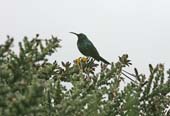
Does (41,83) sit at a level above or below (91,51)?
above

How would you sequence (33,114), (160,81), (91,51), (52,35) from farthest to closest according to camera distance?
(91,51), (160,81), (52,35), (33,114)

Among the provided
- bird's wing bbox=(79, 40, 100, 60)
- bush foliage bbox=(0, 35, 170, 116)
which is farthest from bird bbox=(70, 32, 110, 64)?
bush foliage bbox=(0, 35, 170, 116)

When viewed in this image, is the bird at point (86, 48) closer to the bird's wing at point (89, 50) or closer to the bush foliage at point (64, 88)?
the bird's wing at point (89, 50)

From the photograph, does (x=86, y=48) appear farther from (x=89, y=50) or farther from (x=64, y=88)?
(x=64, y=88)

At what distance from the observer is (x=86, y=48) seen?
1047 cm

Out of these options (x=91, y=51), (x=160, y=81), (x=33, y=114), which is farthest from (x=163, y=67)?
(x=91, y=51)

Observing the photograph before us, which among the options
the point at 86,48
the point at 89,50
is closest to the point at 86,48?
Result: the point at 86,48

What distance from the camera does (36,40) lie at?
3439mm

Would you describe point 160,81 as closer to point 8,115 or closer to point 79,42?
point 8,115

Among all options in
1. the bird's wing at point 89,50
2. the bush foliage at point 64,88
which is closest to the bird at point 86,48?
the bird's wing at point 89,50

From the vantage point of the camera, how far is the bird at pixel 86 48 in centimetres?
994

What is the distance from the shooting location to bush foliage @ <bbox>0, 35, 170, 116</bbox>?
2123mm

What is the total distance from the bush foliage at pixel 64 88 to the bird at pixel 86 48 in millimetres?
4371

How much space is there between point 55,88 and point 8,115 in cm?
167
